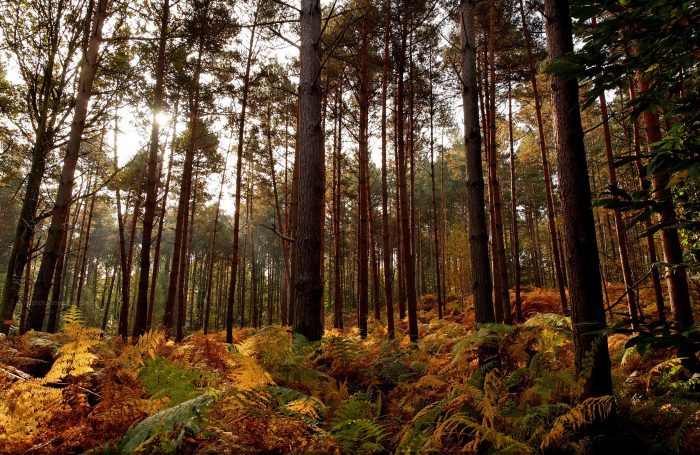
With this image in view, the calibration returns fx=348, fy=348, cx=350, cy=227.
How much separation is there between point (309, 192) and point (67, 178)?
4898mm

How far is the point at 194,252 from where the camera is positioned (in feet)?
111

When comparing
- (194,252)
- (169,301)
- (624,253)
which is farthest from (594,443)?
(194,252)

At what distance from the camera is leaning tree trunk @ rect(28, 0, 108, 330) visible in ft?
19.4

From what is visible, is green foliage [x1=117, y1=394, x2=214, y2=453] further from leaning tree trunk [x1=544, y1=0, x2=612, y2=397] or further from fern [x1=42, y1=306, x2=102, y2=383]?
leaning tree trunk [x1=544, y1=0, x2=612, y2=397]

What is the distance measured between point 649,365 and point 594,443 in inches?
147

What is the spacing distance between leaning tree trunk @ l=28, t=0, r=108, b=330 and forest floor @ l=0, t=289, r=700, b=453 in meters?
2.06

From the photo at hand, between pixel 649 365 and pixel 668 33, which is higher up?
pixel 668 33

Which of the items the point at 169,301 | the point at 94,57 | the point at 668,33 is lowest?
the point at 169,301

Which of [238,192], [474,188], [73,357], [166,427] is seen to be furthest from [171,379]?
[238,192]

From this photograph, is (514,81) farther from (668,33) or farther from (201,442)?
(201,442)

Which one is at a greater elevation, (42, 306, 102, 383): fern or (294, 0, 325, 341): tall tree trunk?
(294, 0, 325, 341): tall tree trunk

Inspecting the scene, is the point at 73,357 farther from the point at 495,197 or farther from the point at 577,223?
the point at 495,197

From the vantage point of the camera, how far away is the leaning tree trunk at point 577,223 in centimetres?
260

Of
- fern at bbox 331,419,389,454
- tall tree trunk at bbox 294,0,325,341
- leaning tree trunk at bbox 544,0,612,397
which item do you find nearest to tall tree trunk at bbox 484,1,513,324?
tall tree trunk at bbox 294,0,325,341
